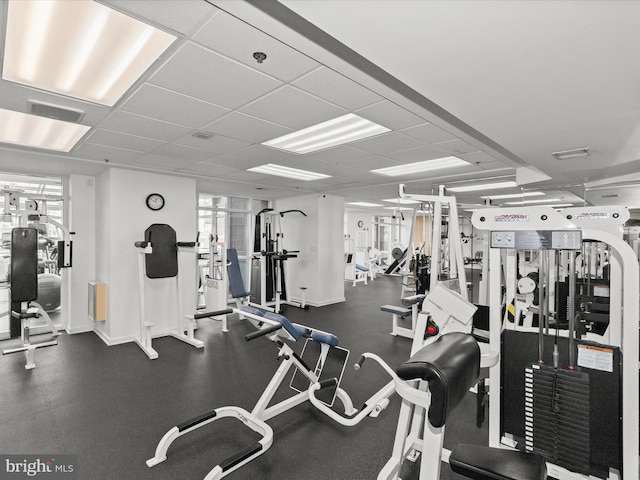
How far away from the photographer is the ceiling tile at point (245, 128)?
2.64 meters

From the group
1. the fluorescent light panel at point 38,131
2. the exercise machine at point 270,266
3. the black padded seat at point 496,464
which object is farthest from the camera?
the exercise machine at point 270,266

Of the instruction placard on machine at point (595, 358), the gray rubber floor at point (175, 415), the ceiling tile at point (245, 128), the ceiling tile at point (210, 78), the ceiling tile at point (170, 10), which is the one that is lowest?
the gray rubber floor at point (175, 415)

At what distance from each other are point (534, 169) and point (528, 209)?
3.09 m

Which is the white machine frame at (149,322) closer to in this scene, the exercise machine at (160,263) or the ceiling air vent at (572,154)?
the exercise machine at (160,263)

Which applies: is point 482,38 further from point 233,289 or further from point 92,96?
point 233,289

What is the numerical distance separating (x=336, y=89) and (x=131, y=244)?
12.5 feet

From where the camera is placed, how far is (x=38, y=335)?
4.64 meters

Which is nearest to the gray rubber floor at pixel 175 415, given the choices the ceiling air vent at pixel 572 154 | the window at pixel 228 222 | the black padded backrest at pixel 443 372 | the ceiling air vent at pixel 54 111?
the black padded backrest at pixel 443 372

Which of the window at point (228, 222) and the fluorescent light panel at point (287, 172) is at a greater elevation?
the fluorescent light panel at point (287, 172)

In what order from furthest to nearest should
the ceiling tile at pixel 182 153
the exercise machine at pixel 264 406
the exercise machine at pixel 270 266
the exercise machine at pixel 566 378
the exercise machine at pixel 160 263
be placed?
the exercise machine at pixel 270 266 < the exercise machine at pixel 160 263 < the ceiling tile at pixel 182 153 < the exercise machine at pixel 264 406 < the exercise machine at pixel 566 378

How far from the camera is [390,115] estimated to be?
253cm

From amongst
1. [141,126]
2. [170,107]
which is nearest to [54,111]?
[141,126]

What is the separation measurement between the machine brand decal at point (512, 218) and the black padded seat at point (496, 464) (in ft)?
3.88

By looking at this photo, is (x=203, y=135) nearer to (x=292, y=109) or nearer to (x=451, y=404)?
(x=292, y=109)
